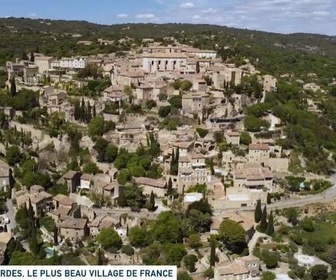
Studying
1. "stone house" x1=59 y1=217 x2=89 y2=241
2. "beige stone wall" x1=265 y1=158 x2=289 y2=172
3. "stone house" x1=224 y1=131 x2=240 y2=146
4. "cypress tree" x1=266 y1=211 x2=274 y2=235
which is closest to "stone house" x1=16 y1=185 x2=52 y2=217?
"stone house" x1=59 y1=217 x2=89 y2=241

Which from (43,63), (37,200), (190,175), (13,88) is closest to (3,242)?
(37,200)

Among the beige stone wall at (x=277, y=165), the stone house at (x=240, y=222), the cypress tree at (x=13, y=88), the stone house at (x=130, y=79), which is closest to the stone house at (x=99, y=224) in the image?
the stone house at (x=240, y=222)

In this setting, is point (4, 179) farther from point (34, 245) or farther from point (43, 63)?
point (43, 63)

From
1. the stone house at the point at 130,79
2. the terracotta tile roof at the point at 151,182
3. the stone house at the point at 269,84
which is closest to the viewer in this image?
the terracotta tile roof at the point at 151,182

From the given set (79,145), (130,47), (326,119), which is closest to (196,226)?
(79,145)

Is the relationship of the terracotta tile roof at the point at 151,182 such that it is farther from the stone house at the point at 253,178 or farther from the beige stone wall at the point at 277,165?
the beige stone wall at the point at 277,165

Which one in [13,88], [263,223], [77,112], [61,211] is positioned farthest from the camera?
[13,88]

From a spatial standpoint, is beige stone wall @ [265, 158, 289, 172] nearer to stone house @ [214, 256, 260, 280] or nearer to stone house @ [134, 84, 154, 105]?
stone house @ [214, 256, 260, 280]
